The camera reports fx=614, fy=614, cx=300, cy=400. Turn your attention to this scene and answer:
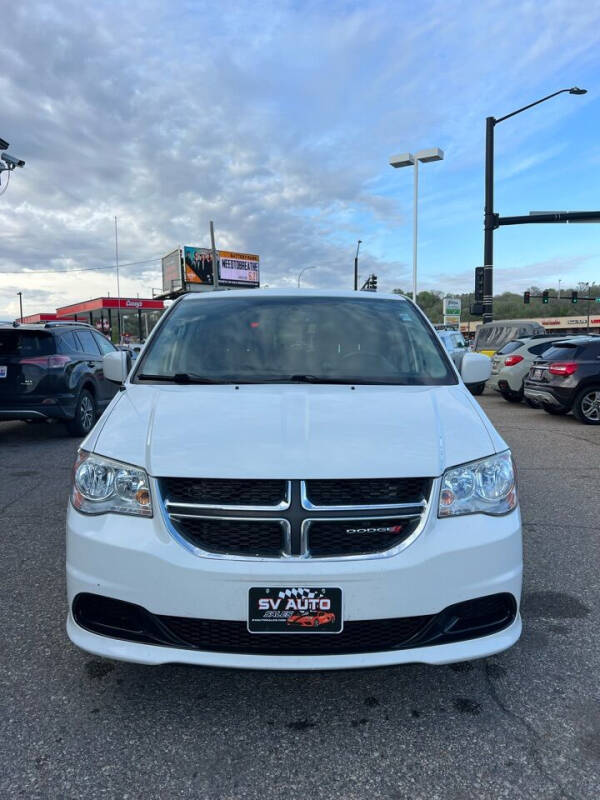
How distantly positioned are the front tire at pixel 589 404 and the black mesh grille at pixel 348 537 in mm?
9269

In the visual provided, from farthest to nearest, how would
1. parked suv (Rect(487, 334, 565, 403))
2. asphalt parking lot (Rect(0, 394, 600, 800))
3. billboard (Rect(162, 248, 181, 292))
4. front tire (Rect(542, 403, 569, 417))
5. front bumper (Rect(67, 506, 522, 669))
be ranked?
billboard (Rect(162, 248, 181, 292))
parked suv (Rect(487, 334, 565, 403))
front tire (Rect(542, 403, 569, 417))
front bumper (Rect(67, 506, 522, 669))
asphalt parking lot (Rect(0, 394, 600, 800))

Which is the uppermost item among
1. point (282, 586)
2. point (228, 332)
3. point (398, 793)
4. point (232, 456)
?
point (228, 332)

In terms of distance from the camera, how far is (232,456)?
7.68 ft

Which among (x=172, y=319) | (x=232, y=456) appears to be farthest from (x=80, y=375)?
(x=232, y=456)

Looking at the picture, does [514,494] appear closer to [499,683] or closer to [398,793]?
[499,683]

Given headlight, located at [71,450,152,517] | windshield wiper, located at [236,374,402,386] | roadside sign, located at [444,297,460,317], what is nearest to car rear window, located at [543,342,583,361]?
windshield wiper, located at [236,374,402,386]

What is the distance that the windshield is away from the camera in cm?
332

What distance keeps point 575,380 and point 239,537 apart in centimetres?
947

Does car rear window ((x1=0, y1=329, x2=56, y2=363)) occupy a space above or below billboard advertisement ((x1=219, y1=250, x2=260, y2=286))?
below

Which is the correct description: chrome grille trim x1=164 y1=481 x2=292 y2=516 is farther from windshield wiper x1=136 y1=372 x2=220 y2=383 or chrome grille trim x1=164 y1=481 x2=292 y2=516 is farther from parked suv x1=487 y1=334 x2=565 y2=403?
parked suv x1=487 y1=334 x2=565 y2=403

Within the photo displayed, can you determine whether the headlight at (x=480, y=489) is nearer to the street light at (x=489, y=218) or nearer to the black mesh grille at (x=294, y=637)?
the black mesh grille at (x=294, y=637)

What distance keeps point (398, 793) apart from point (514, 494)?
3.87 ft

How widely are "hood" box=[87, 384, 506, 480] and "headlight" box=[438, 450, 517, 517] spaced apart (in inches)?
1.9

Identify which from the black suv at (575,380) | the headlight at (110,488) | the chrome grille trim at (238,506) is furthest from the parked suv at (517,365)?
the headlight at (110,488)
